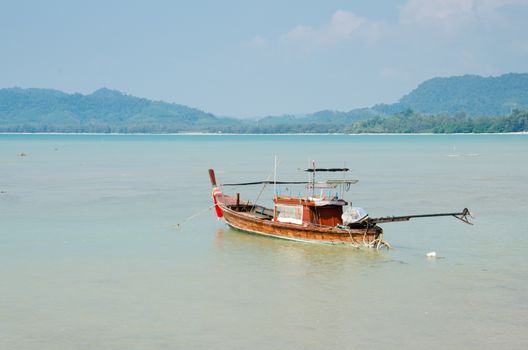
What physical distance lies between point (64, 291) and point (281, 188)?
3597cm

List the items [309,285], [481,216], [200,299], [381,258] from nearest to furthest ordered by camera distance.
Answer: [200,299] → [309,285] → [381,258] → [481,216]

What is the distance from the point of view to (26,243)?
33.5m

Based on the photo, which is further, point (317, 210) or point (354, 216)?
point (317, 210)

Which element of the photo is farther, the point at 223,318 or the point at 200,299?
the point at 200,299

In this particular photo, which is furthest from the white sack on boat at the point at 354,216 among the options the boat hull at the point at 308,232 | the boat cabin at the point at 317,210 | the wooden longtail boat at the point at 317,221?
the boat cabin at the point at 317,210

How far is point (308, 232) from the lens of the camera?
32750 millimetres

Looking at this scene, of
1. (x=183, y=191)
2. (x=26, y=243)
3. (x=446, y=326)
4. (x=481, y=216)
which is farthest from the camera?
(x=183, y=191)

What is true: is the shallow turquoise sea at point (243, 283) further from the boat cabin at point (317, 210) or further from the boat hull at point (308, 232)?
the boat cabin at point (317, 210)

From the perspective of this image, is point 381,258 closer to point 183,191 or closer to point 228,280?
point 228,280

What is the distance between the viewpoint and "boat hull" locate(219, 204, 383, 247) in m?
31.3

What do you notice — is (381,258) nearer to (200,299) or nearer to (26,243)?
(200,299)

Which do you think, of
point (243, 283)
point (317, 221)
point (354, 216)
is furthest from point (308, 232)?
point (243, 283)

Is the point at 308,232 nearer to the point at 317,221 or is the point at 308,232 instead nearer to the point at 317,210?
the point at 317,221

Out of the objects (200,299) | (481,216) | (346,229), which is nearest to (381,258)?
(346,229)
